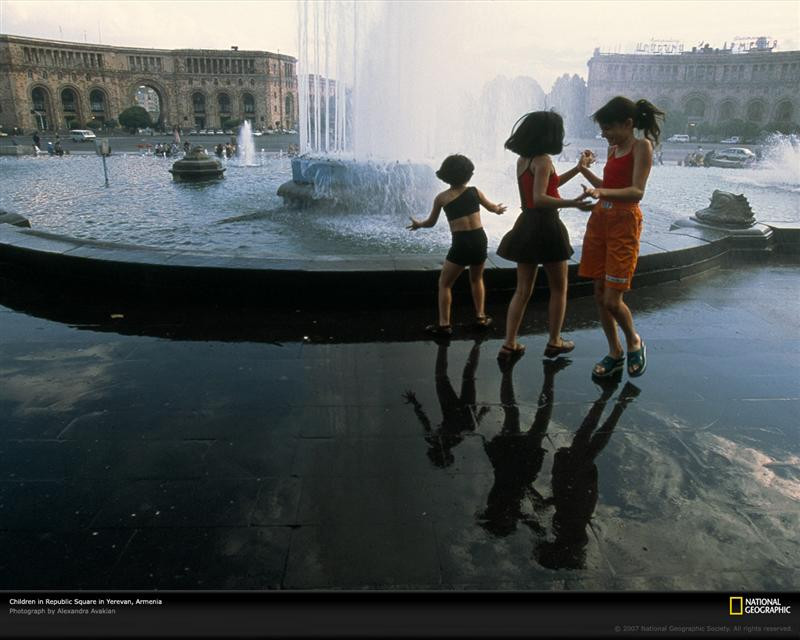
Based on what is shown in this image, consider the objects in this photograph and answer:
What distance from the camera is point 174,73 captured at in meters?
95.0

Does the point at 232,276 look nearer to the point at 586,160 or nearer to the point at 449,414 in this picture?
the point at 449,414

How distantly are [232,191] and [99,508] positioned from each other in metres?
13.7

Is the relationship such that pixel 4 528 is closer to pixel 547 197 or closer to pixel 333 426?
pixel 333 426

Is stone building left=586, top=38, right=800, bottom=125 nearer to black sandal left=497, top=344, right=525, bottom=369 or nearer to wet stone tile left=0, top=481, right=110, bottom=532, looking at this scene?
black sandal left=497, top=344, right=525, bottom=369

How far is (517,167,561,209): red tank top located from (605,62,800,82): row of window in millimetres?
102237

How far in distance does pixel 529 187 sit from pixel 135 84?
353ft

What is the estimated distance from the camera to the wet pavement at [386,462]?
2.19 m

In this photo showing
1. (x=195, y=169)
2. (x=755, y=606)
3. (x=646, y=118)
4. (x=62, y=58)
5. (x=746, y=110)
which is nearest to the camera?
(x=755, y=606)

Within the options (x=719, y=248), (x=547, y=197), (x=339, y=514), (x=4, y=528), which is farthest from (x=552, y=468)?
(x=719, y=248)

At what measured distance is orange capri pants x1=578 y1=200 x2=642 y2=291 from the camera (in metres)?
3.58

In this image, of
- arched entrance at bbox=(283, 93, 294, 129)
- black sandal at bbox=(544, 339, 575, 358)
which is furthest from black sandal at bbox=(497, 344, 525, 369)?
arched entrance at bbox=(283, 93, 294, 129)

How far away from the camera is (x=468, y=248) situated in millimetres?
4496

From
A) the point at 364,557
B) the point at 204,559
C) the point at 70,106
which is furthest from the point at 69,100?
the point at 364,557

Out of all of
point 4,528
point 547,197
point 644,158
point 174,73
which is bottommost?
point 4,528
